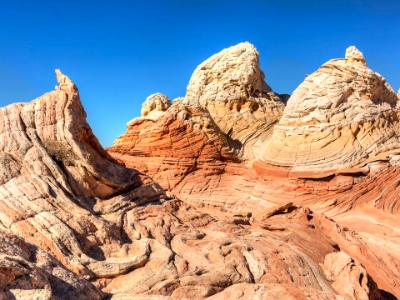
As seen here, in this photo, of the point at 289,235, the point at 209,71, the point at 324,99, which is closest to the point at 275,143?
the point at 324,99

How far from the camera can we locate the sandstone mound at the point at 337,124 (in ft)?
52.6

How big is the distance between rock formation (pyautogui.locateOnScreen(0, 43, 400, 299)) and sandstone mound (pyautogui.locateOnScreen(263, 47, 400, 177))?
42 millimetres

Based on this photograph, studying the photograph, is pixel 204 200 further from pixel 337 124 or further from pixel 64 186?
pixel 64 186

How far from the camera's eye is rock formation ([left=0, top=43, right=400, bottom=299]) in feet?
21.3

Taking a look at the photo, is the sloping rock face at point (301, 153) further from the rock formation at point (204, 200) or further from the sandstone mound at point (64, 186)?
the sandstone mound at point (64, 186)

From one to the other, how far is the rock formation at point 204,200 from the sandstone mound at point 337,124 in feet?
0.14

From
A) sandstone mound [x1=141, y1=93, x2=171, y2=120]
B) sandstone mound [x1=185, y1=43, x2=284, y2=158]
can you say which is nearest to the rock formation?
sandstone mound [x1=141, y1=93, x2=171, y2=120]

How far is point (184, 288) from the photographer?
6.43 meters

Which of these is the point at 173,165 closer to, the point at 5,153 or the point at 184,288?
the point at 5,153

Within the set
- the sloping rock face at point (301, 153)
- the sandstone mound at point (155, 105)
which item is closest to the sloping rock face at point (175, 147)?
the sloping rock face at point (301, 153)

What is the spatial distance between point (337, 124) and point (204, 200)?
5.05 meters

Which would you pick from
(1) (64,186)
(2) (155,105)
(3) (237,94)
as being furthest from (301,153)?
(1) (64,186)

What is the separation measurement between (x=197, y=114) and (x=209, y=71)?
12.7 feet

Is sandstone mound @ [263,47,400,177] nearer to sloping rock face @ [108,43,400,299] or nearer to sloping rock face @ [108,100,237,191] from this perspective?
sloping rock face @ [108,43,400,299]
